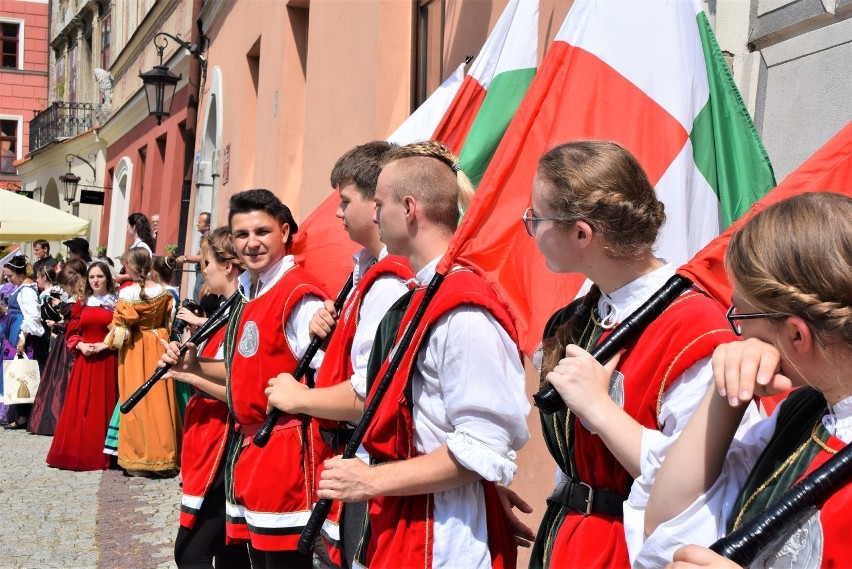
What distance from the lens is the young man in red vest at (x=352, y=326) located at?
3.13 metres

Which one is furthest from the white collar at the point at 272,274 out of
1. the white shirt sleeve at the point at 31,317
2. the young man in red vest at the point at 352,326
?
the white shirt sleeve at the point at 31,317

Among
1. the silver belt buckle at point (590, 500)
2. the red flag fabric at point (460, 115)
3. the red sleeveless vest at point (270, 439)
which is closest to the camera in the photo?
the silver belt buckle at point (590, 500)

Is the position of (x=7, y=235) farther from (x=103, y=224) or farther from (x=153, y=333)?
(x=103, y=224)

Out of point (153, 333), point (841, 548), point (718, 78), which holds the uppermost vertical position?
point (718, 78)

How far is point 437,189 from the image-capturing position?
2.67 m

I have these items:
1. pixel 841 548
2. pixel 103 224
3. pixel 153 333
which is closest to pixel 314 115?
pixel 153 333

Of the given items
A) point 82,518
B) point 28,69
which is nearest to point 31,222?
point 82,518

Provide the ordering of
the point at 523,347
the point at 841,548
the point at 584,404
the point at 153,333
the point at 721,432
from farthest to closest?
1. the point at 153,333
2. the point at 523,347
3. the point at 584,404
4. the point at 721,432
5. the point at 841,548

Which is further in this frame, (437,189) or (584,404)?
(437,189)

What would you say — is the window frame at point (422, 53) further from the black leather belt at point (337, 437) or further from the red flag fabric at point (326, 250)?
the black leather belt at point (337, 437)

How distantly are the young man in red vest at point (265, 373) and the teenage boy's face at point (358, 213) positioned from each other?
0.45m

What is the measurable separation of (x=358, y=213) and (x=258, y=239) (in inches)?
27.8

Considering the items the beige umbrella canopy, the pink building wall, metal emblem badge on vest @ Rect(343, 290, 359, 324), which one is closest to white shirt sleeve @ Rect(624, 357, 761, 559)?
metal emblem badge on vest @ Rect(343, 290, 359, 324)

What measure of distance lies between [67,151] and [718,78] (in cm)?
2603
